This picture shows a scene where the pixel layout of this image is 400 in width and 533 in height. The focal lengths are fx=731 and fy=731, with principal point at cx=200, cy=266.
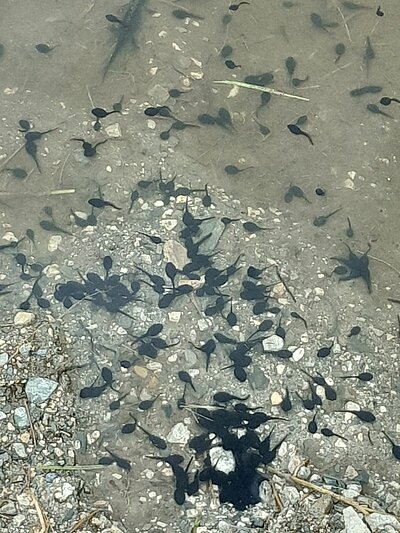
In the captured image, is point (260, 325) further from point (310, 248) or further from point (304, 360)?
point (310, 248)

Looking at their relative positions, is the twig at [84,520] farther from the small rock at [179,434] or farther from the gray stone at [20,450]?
the small rock at [179,434]

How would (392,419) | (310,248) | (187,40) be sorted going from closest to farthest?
(392,419) < (310,248) < (187,40)

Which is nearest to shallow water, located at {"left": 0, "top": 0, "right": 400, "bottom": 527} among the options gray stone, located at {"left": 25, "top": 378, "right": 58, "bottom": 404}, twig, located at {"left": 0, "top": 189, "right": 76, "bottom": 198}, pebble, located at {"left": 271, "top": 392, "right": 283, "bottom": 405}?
twig, located at {"left": 0, "top": 189, "right": 76, "bottom": 198}

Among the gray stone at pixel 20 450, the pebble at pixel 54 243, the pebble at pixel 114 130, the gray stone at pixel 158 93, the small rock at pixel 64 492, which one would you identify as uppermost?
the gray stone at pixel 158 93

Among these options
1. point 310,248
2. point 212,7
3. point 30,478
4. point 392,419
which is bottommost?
point 30,478

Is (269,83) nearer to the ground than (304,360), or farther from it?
farther from it

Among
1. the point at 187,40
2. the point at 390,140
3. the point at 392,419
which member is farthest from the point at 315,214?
the point at 187,40

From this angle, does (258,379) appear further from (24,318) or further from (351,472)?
(24,318)

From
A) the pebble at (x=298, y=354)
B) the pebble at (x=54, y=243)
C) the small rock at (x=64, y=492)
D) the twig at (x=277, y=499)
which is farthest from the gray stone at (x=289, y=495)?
the pebble at (x=54, y=243)
